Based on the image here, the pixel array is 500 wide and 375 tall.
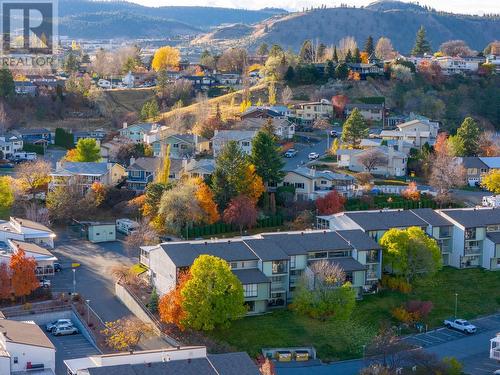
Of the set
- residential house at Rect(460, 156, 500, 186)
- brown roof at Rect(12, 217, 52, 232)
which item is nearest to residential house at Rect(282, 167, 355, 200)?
residential house at Rect(460, 156, 500, 186)

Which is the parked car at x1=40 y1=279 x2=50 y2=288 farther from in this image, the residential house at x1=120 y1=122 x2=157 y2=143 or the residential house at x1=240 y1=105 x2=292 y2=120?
the residential house at x1=240 y1=105 x2=292 y2=120

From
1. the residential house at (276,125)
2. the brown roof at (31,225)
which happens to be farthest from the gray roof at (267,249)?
the residential house at (276,125)

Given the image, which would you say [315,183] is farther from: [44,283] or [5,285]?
[5,285]

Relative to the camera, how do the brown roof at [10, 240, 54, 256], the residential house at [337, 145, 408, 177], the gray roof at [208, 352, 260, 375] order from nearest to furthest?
the gray roof at [208, 352, 260, 375] < the brown roof at [10, 240, 54, 256] < the residential house at [337, 145, 408, 177]

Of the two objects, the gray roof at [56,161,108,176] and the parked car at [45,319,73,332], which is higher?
the gray roof at [56,161,108,176]

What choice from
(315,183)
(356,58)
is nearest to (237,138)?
(315,183)

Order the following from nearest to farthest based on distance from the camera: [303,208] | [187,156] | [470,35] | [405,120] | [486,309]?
[486,309]
[303,208]
[187,156]
[405,120]
[470,35]

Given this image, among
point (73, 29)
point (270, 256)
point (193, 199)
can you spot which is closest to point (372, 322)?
point (270, 256)

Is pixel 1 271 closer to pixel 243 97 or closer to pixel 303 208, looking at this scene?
pixel 303 208
